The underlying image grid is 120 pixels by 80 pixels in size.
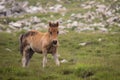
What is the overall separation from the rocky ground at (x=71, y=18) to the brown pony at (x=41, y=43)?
25221mm

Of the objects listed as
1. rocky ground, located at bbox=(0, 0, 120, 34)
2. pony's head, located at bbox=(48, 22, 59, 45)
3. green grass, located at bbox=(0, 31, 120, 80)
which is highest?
pony's head, located at bbox=(48, 22, 59, 45)

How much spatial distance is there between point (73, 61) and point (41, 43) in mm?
5707

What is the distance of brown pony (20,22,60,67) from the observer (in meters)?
17.3

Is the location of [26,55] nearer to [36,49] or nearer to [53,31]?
[36,49]

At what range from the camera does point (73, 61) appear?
24.0 metres

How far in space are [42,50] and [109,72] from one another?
4278mm

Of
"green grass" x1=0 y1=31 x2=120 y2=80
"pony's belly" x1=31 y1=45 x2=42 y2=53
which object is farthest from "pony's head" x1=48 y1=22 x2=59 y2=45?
"pony's belly" x1=31 y1=45 x2=42 y2=53

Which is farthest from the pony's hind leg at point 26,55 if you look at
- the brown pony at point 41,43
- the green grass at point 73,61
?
the green grass at point 73,61

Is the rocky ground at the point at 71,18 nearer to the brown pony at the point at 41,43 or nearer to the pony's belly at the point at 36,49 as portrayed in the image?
the brown pony at the point at 41,43

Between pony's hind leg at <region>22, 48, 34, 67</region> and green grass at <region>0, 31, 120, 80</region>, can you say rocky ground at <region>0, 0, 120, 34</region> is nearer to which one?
green grass at <region>0, 31, 120, 80</region>

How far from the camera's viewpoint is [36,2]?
74.6m

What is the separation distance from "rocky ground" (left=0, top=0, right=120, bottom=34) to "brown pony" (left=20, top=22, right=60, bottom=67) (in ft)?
82.7

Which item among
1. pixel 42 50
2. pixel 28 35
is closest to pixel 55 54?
pixel 42 50

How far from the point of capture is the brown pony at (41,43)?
17322 mm
